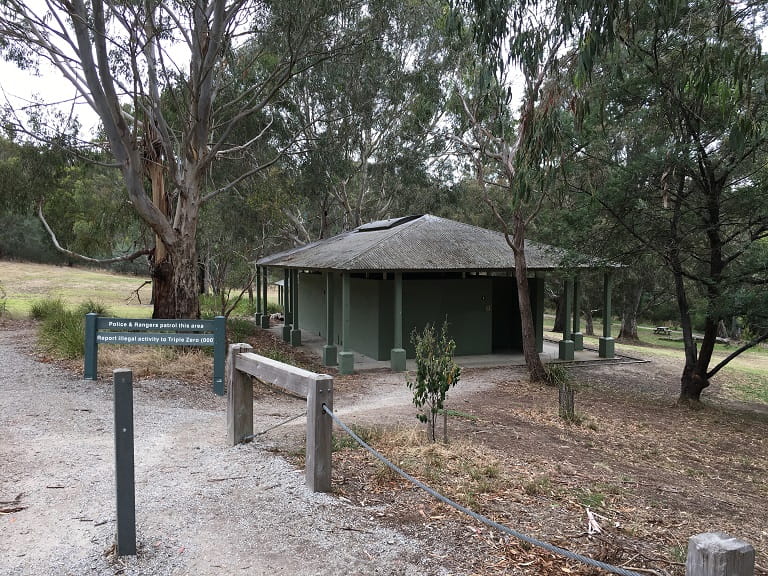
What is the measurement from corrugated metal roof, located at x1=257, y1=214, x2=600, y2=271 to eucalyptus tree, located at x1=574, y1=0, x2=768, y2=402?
2.04 metres

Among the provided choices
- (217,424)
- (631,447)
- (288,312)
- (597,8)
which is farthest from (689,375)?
(288,312)

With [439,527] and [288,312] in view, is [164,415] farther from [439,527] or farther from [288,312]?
[288,312]

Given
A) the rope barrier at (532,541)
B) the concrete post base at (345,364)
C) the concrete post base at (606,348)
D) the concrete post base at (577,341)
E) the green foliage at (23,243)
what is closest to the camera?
the rope barrier at (532,541)

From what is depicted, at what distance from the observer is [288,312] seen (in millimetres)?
19172

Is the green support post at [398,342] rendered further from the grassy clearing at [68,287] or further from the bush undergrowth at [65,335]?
the grassy clearing at [68,287]

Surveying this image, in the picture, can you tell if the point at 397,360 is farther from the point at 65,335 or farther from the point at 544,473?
the point at 544,473

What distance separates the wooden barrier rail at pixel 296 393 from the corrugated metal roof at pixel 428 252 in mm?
6290

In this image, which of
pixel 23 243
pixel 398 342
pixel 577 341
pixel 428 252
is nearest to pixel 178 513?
pixel 398 342

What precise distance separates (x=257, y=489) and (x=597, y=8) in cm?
594

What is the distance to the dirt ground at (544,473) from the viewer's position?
3771 millimetres

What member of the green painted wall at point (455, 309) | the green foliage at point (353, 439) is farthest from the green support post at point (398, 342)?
the green foliage at point (353, 439)

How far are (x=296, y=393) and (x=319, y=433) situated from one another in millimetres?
482

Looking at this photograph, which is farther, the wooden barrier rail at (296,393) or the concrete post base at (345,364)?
the concrete post base at (345,364)

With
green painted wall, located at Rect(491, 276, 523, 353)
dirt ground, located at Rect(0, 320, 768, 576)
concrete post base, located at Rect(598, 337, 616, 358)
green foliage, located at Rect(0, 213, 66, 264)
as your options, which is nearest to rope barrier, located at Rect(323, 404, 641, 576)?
dirt ground, located at Rect(0, 320, 768, 576)
